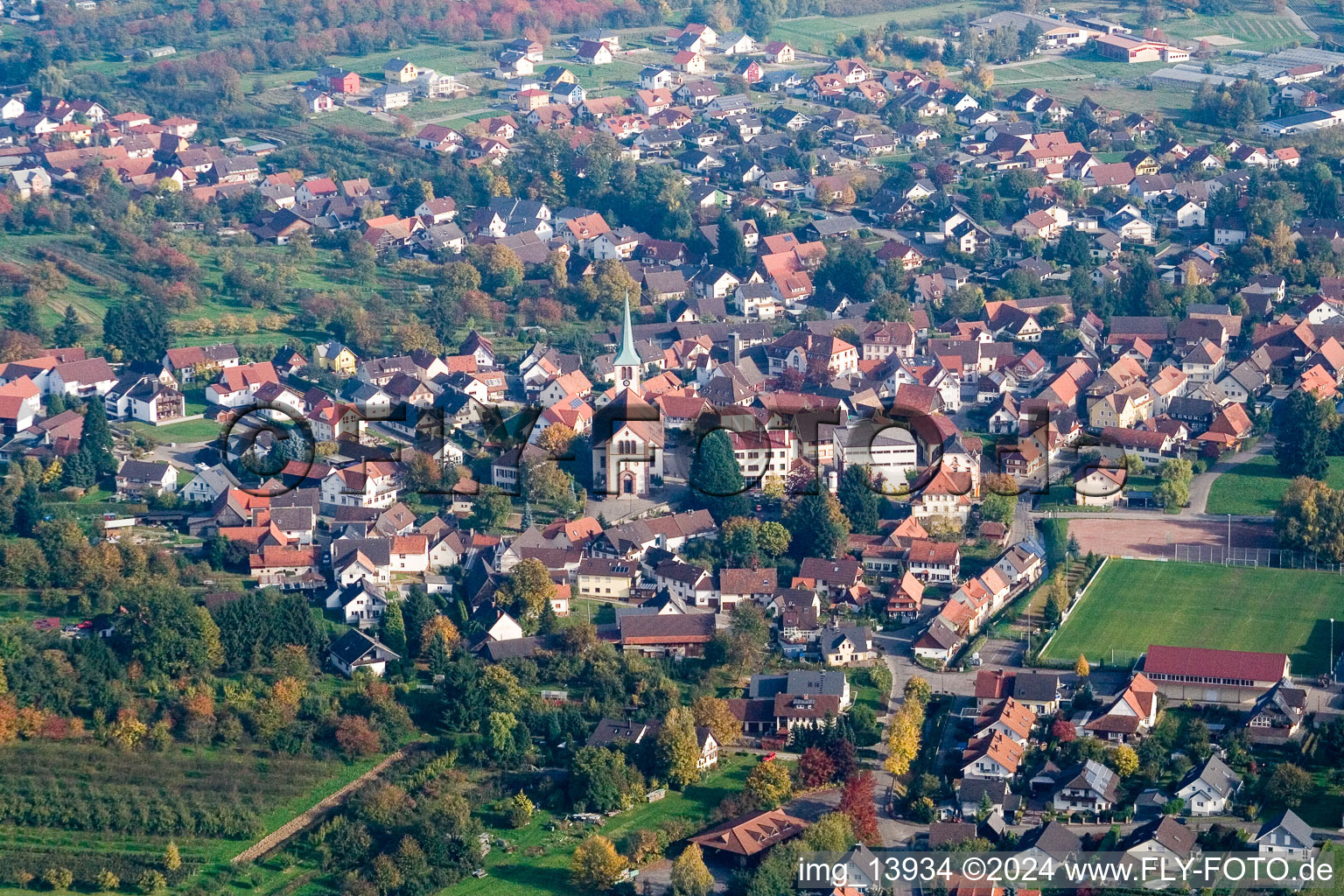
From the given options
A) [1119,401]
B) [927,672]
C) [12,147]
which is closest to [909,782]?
[927,672]

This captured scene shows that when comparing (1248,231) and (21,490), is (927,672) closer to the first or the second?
(21,490)

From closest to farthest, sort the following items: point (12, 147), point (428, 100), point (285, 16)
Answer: point (12, 147) → point (428, 100) → point (285, 16)

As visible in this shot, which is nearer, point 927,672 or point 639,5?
point 927,672

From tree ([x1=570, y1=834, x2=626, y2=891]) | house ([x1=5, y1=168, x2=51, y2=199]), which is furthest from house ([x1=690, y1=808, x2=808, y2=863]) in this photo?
house ([x1=5, y1=168, x2=51, y2=199])

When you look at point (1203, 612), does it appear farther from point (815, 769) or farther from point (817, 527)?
point (815, 769)

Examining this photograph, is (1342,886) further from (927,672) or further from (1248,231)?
(1248,231)

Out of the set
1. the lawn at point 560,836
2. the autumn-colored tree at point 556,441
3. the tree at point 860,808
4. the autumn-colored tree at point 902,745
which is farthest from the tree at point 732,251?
the tree at point 860,808

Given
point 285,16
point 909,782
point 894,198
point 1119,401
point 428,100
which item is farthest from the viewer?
point 285,16

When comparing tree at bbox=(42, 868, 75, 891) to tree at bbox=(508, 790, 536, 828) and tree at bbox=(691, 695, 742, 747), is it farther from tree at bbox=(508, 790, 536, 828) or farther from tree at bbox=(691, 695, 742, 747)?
tree at bbox=(691, 695, 742, 747)
